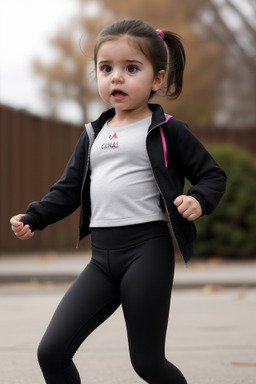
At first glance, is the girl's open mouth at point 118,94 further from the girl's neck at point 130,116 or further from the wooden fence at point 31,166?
the wooden fence at point 31,166

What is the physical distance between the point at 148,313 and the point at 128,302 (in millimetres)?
90

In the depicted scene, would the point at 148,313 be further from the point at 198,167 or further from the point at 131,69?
the point at 131,69

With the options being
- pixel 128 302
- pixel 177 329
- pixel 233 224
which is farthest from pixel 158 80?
pixel 233 224

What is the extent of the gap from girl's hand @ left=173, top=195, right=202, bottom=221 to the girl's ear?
536 mm

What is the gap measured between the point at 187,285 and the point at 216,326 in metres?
2.89

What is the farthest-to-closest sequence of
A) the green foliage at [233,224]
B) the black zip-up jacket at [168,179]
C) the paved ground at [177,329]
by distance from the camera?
the green foliage at [233,224] → the paved ground at [177,329] → the black zip-up jacket at [168,179]

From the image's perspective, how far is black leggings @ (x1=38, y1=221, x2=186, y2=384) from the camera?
10.4ft

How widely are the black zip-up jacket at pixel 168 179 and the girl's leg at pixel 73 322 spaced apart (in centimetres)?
33

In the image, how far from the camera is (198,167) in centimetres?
333

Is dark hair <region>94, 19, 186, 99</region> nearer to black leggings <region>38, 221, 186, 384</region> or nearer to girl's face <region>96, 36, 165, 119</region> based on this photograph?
girl's face <region>96, 36, 165, 119</region>

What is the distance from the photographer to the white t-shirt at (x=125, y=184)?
3.32 m

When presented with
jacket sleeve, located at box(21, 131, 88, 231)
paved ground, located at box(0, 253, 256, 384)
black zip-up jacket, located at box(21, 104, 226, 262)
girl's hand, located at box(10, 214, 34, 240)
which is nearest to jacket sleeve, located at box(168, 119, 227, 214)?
black zip-up jacket, located at box(21, 104, 226, 262)

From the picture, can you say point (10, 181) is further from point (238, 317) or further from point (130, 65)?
point (130, 65)

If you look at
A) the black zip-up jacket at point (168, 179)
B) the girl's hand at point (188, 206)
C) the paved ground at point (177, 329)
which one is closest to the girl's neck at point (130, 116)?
the black zip-up jacket at point (168, 179)
